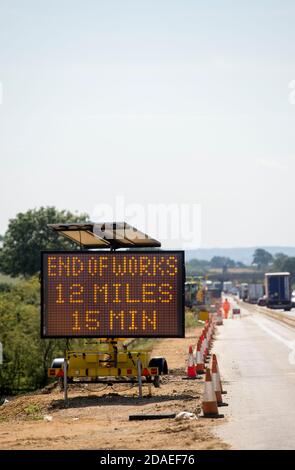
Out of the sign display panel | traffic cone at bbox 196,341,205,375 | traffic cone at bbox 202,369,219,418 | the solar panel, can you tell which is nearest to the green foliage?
traffic cone at bbox 196,341,205,375

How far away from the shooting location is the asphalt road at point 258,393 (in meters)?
Result: 15.6

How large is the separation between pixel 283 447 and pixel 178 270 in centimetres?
819

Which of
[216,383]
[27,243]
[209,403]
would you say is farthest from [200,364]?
[27,243]

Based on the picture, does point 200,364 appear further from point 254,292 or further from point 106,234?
point 254,292

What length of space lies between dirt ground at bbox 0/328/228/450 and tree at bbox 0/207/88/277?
105 m

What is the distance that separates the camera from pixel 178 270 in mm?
22109

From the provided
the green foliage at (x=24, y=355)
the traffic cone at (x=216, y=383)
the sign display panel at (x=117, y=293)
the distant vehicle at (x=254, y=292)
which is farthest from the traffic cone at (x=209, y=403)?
the distant vehicle at (x=254, y=292)

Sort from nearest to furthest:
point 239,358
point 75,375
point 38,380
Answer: point 75,375 → point 239,358 → point 38,380

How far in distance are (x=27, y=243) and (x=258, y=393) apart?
114736 millimetres

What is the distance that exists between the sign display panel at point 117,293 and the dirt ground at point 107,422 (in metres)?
1.62

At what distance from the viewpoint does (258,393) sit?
2348cm
